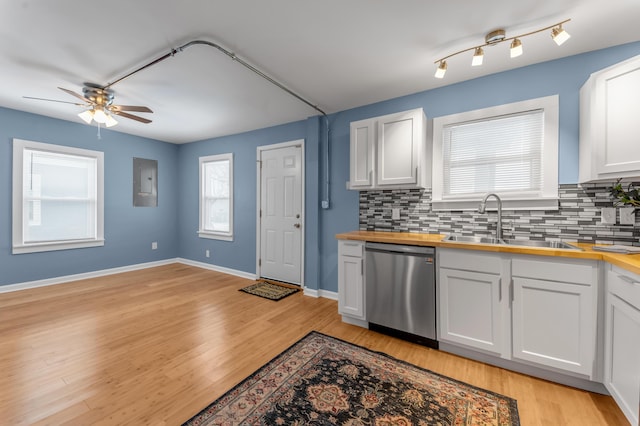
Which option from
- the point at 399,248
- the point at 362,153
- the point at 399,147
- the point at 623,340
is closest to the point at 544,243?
the point at 623,340

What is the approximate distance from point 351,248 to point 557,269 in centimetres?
163

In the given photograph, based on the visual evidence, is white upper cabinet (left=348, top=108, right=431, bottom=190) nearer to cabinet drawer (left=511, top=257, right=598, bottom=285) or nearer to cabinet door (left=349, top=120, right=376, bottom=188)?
cabinet door (left=349, top=120, right=376, bottom=188)

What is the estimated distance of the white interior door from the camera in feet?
13.4

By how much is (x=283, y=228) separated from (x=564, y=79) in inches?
143

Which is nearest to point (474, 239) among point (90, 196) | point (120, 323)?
point (120, 323)

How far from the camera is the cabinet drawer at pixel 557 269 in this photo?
176cm

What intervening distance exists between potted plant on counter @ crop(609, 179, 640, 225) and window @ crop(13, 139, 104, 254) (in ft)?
21.6

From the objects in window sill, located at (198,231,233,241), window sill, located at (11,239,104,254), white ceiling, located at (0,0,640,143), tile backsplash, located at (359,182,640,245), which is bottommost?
window sill, located at (11,239,104,254)

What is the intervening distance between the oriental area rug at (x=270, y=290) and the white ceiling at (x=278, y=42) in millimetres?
2612

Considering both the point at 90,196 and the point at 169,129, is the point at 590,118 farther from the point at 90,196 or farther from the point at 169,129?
the point at 90,196

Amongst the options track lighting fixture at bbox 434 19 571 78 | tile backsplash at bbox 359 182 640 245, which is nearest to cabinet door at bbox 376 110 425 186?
tile backsplash at bbox 359 182 640 245

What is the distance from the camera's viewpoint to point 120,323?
9.25 ft

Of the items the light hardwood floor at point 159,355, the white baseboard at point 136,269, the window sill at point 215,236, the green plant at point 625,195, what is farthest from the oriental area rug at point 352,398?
the window sill at point 215,236

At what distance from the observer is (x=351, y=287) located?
2801mm
